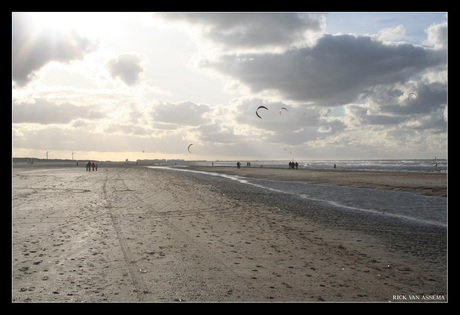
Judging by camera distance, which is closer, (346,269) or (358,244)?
(346,269)

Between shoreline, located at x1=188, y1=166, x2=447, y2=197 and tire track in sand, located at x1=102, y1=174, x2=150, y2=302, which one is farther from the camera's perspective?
shoreline, located at x1=188, y1=166, x2=447, y2=197

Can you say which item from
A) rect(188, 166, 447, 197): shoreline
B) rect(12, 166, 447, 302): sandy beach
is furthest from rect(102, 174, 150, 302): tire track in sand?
rect(188, 166, 447, 197): shoreline

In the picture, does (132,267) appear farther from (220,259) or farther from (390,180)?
(390,180)

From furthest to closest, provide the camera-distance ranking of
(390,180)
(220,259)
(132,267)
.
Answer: (390,180) < (220,259) < (132,267)

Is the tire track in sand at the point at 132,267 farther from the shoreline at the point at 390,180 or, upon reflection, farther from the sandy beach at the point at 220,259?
the shoreline at the point at 390,180

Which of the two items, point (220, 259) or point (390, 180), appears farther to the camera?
point (390, 180)

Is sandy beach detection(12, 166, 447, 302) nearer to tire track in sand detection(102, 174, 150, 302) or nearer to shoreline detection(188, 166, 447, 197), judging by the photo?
tire track in sand detection(102, 174, 150, 302)

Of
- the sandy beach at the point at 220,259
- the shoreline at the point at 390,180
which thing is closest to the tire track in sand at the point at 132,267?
the sandy beach at the point at 220,259

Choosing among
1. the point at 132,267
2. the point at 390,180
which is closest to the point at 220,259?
the point at 132,267
